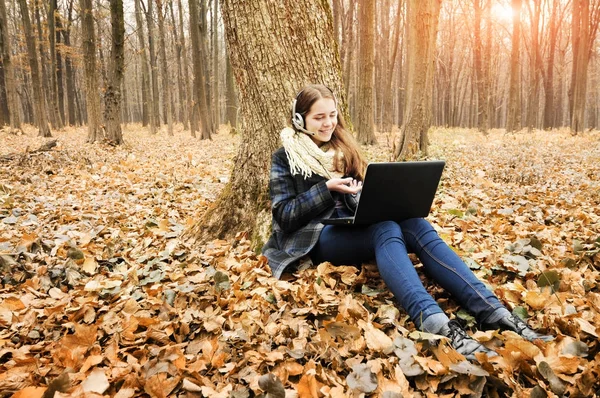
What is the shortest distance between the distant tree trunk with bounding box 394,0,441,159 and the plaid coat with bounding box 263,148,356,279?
4953 millimetres

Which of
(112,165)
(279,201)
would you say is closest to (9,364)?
(279,201)

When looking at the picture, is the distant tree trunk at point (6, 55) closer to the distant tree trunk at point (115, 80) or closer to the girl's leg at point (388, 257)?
the distant tree trunk at point (115, 80)

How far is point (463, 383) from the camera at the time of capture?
5.26 ft

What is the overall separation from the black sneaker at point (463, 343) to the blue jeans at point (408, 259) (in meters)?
0.12

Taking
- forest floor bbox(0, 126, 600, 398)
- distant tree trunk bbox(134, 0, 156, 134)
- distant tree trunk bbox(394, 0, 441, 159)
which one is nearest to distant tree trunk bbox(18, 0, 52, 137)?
distant tree trunk bbox(134, 0, 156, 134)

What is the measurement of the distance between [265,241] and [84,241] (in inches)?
62.6

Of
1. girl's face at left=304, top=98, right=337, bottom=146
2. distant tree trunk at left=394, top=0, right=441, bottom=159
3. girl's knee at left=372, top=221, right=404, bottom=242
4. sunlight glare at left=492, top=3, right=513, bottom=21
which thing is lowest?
girl's knee at left=372, top=221, right=404, bottom=242

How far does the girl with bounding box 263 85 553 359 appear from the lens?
7.09ft

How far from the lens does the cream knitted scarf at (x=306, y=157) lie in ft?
8.43

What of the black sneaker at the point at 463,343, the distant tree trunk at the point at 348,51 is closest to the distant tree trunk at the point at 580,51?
the distant tree trunk at the point at 348,51

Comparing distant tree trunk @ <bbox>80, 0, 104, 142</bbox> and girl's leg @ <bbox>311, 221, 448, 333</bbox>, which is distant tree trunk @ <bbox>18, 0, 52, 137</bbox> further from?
girl's leg @ <bbox>311, 221, 448, 333</bbox>

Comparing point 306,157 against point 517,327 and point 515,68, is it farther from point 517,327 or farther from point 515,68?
point 515,68

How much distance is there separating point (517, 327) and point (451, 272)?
0.41m

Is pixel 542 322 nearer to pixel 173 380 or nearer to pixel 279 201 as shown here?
pixel 279 201
